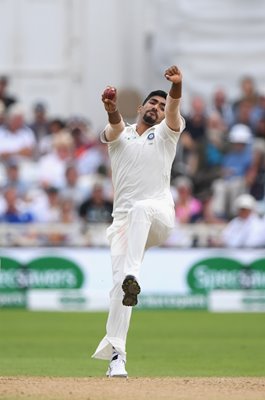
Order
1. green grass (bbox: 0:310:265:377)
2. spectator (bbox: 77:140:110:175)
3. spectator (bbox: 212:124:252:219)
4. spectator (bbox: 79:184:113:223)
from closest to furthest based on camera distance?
green grass (bbox: 0:310:265:377), spectator (bbox: 79:184:113:223), spectator (bbox: 212:124:252:219), spectator (bbox: 77:140:110:175)

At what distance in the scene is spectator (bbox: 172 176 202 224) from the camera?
19.8 meters

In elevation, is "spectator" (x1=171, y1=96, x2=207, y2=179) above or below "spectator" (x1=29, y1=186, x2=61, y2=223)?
above

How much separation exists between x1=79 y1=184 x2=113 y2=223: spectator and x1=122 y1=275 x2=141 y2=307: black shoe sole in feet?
29.8

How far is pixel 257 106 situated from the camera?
70.2 feet

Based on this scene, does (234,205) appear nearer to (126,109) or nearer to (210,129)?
(210,129)

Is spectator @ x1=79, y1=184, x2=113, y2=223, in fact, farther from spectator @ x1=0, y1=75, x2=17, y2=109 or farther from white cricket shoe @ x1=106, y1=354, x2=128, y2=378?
white cricket shoe @ x1=106, y1=354, x2=128, y2=378

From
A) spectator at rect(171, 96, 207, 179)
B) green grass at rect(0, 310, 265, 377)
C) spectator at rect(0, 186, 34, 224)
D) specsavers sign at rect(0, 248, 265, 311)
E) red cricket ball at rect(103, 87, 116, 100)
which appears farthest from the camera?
spectator at rect(171, 96, 207, 179)

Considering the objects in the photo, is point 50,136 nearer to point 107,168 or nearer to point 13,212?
point 107,168

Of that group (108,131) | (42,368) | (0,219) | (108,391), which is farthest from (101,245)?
(108,391)

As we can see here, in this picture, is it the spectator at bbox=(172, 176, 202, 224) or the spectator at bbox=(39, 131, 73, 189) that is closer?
the spectator at bbox=(172, 176, 202, 224)

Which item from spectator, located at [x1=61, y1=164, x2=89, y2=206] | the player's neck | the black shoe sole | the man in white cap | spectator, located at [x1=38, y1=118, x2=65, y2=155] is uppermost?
the player's neck

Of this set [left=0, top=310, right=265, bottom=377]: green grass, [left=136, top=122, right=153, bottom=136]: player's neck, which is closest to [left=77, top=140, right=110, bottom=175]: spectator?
[left=0, top=310, right=265, bottom=377]: green grass

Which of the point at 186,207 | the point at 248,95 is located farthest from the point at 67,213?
the point at 248,95

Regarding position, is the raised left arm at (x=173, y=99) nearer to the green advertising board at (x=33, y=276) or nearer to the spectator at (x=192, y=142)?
the green advertising board at (x=33, y=276)
